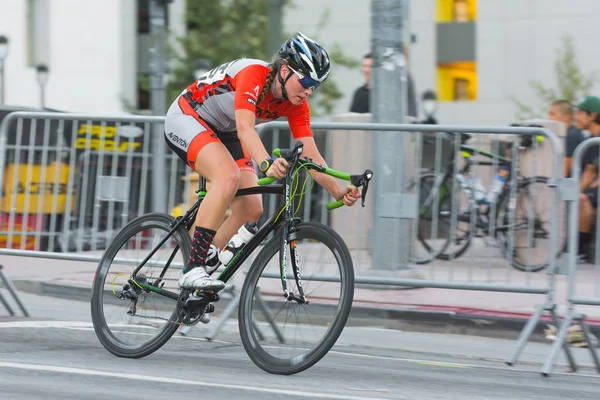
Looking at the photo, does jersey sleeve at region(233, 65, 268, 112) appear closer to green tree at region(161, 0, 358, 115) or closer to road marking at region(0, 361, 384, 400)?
road marking at region(0, 361, 384, 400)

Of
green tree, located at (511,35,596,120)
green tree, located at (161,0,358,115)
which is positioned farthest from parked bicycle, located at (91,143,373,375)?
green tree, located at (511,35,596,120)

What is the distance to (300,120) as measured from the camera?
5.89m

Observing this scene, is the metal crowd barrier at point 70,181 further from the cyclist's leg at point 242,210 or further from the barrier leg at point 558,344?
the barrier leg at point 558,344

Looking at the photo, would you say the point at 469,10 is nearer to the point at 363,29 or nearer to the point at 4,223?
the point at 363,29

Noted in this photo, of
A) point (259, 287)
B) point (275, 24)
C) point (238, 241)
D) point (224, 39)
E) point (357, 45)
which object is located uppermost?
point (357, 45)

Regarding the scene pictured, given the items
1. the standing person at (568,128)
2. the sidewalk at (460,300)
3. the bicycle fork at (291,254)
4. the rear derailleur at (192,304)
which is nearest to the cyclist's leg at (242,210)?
the rear derailleur at (192,304)

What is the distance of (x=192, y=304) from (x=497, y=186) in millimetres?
2878

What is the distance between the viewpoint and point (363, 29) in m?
32.9

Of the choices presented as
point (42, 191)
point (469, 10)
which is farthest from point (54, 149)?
point (469, 10)

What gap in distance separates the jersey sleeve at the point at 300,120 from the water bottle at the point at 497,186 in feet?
7.20

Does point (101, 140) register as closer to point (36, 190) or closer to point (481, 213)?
point (36, 190)

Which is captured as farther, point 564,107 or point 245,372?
point 564,107

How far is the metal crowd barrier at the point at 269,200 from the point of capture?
7285mm

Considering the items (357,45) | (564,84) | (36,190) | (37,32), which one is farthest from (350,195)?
(37,32)
